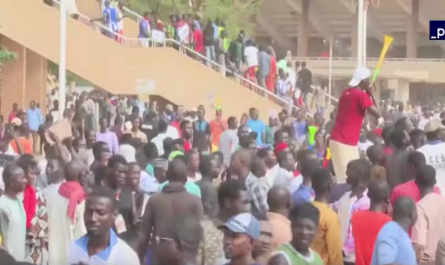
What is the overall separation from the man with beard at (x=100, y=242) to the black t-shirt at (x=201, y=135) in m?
10.6

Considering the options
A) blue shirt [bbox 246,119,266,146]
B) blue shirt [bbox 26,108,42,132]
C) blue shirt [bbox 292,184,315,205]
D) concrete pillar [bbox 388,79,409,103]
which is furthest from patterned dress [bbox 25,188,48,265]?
concrete pillar [bbox 388,79,409,103]

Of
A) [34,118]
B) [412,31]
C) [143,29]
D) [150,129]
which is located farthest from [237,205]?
[412,31]

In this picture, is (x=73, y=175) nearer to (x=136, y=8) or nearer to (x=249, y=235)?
(x=249, y=235)

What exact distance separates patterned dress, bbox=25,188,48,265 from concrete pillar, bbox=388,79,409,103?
132ft

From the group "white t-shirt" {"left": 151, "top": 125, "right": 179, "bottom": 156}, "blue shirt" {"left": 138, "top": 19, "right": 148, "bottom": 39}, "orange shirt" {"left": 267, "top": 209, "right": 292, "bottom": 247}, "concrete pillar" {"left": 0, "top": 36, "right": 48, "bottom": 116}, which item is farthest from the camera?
"blue shirt" {"left": 138, "top": 19, "right": 148, "bottom": 39}

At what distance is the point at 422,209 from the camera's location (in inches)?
299

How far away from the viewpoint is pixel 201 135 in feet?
57.5

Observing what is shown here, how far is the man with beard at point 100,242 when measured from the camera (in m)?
5.99

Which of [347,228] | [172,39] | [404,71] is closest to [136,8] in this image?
[172,39]

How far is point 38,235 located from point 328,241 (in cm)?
270

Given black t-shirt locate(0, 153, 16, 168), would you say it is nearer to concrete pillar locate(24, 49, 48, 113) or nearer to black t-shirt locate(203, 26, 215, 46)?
black t-shirt locate(203, 26, 215, 46)

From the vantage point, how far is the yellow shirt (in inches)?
281

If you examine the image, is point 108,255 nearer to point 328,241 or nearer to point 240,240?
point 240,240

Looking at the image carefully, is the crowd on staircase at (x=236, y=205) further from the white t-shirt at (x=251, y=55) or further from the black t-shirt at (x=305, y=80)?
the black t-shirt at (x=305, y=80)
